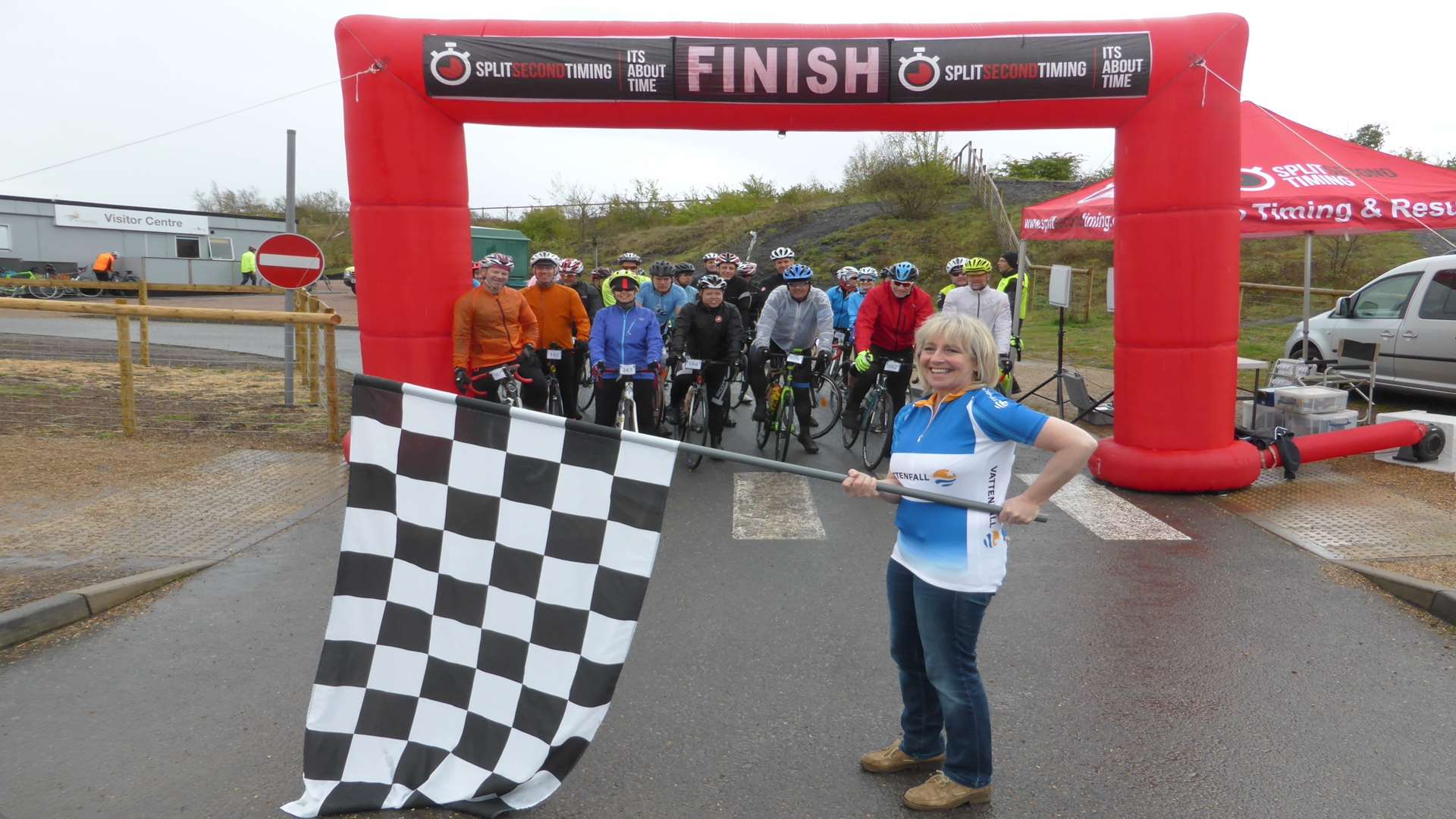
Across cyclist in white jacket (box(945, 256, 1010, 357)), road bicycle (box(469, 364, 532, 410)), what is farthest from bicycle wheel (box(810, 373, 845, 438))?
road bicycle (box(469, 364, 532, 410))

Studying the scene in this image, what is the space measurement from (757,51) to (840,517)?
3.79 metres

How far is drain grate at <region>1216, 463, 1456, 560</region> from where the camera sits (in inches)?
261

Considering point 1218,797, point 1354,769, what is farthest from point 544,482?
point 1354,769

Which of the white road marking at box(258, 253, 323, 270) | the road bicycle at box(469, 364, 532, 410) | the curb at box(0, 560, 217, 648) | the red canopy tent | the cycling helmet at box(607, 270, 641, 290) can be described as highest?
the red canopy tent

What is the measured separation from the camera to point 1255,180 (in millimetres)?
9648

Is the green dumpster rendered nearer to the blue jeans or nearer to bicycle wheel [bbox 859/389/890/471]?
bicycle wheel [bbox 859/389/890/471]

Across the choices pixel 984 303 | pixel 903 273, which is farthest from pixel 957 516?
pixel 984 303

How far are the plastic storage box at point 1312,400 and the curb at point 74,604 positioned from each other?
31.4 ft

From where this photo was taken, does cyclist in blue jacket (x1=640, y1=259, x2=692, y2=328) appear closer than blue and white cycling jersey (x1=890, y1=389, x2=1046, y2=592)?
No

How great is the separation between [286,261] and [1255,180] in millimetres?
9934

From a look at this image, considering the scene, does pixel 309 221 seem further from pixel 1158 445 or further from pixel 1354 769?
pixel 1354 769

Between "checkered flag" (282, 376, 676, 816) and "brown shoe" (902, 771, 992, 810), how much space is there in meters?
1.14

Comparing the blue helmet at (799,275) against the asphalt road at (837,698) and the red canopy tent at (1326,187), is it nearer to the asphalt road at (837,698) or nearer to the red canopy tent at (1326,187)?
the red canopy tent at (1326,187)

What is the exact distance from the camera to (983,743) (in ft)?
11.0
